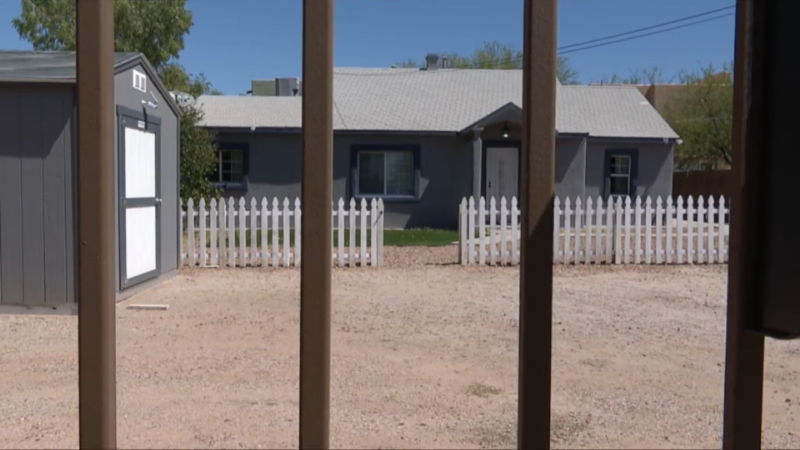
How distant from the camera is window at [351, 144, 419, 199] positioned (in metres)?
22.2

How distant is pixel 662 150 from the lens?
2342 centimetres

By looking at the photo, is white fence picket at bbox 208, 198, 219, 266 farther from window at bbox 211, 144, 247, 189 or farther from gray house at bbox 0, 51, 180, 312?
window at bbox 211, 144, 247, 189

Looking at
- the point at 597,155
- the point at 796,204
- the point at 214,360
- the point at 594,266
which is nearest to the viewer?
the point at 796,204

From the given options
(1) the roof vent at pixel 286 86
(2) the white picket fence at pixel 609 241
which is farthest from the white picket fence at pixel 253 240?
(1) the roof vent at pixel 286 86

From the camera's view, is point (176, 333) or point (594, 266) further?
point (594, 266)

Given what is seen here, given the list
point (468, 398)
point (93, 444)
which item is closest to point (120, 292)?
point (468, 398)

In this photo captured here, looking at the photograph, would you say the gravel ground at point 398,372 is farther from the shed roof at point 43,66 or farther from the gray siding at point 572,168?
the gray siding at point 572,168

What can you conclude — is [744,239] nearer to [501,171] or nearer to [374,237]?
[374,237]

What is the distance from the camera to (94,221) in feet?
5.89

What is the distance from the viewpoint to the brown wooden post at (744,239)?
1535 mm

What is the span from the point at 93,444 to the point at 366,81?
25.9 meters

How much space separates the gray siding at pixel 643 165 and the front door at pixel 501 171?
2.80 m

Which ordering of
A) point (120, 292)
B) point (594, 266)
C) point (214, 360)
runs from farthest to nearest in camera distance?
point (594, 266) → point (120, 292) → point (214, 360)

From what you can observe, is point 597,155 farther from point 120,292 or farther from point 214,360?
point 214,360
